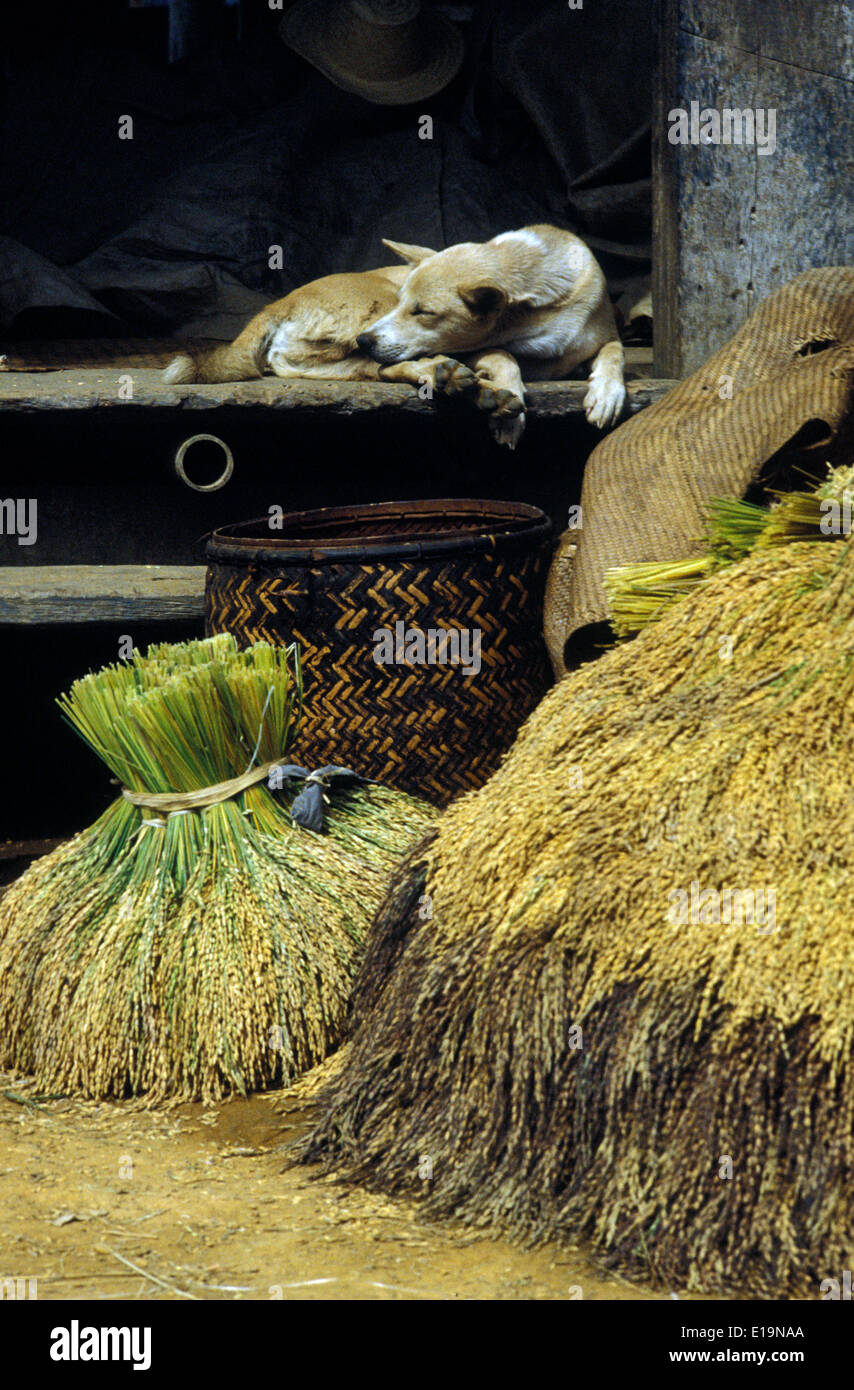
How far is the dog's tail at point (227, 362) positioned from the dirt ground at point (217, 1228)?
2.48 m

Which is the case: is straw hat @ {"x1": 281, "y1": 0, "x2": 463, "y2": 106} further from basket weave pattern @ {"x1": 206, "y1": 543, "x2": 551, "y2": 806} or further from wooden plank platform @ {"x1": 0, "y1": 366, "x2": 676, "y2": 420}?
basket weave pattern @ {"x1": 206, "y1": 543, "x2": 551, "y2": 806}

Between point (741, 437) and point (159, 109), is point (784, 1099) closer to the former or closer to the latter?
point (741, 437)

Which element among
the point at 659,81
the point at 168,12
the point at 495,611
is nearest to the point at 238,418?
the point at 495,611

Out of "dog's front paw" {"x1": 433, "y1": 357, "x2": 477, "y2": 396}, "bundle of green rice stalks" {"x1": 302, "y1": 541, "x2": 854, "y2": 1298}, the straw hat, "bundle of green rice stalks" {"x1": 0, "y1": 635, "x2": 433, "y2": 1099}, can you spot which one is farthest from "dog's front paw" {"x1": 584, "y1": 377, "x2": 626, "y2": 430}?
the straw hat

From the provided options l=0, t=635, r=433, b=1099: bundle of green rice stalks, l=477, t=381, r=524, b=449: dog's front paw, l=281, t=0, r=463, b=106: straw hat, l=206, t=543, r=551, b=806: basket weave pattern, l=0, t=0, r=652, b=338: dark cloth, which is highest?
l=281, t=0, r=463, b=106: straw hat

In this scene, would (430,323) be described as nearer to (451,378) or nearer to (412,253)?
(451,378)

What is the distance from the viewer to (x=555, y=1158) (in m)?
1.98

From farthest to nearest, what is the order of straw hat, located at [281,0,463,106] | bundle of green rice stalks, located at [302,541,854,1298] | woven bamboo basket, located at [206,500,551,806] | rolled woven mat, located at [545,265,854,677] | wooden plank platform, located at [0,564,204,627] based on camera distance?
1. straw hat, located at [281,0,463,106]
2. wooden plank platform, located at [0,564,204,627]
3. woven bamboo basket, located at [206,500,551,806]
4. rolled woven mat, located at [545,265,854,677]
5. bundle of green rice stalks, located at [302,541,854,1298]

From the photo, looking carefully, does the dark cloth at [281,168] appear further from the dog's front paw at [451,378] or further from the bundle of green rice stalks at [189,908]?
the bundle of green rice stalks at [189,908]

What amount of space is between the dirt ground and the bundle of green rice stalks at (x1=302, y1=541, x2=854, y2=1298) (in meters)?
0.07

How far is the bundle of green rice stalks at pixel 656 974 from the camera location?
1.79m

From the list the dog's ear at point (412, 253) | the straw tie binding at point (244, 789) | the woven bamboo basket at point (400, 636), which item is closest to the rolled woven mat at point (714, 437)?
the woven bamboo basket at point (400, 636)

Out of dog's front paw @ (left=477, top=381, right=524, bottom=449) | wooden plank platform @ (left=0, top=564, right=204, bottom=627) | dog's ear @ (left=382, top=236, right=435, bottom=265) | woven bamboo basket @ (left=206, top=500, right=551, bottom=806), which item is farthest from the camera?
dog's ear @ (left=382, top=236, right=435, bottom=265)

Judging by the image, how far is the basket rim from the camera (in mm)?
3373
